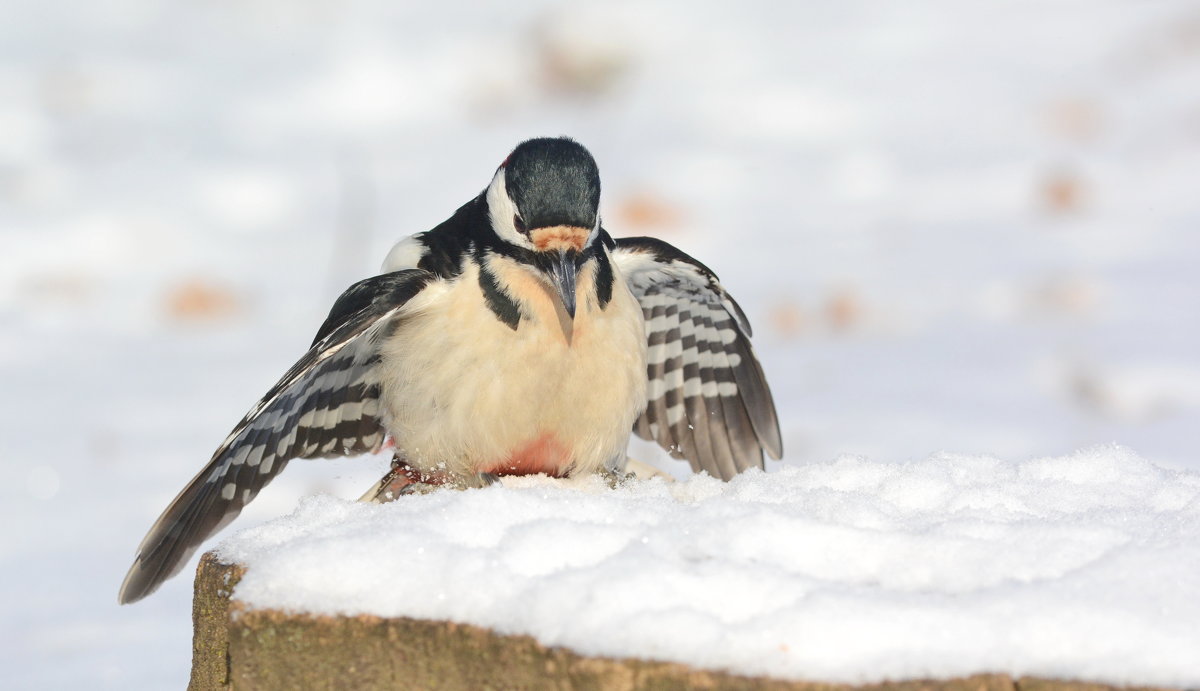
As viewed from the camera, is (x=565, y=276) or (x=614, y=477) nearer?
(x=565, y=276)

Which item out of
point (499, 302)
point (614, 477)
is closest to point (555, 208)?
point (499, 302)

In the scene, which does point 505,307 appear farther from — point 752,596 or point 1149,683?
point 1149,683

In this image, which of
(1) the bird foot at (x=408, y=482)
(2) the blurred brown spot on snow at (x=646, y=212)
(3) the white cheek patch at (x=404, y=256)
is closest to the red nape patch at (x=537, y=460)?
(1) the bird foot at (x=408, y=482)

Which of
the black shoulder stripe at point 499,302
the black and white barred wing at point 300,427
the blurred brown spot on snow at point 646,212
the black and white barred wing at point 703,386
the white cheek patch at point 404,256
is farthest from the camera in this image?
the blurred brown spot on snow at point 646,212

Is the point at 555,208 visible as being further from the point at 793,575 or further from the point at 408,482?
the point at 793,575

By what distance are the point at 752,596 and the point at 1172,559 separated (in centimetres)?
77

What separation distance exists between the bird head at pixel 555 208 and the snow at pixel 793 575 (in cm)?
106

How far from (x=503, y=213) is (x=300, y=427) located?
1047mm

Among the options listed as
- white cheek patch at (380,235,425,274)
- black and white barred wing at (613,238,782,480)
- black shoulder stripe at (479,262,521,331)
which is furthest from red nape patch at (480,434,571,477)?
black and white barred wing at (613,238,782,480)

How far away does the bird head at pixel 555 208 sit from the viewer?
3531 mm

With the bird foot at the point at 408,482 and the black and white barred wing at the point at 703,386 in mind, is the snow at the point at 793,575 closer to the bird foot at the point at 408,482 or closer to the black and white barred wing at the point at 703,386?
the bird foot at the point at 408,482

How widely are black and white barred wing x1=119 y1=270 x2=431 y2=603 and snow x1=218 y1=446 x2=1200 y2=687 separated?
903mm

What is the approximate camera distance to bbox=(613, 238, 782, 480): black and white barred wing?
4684 millimetres

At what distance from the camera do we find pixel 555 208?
3531 mm
